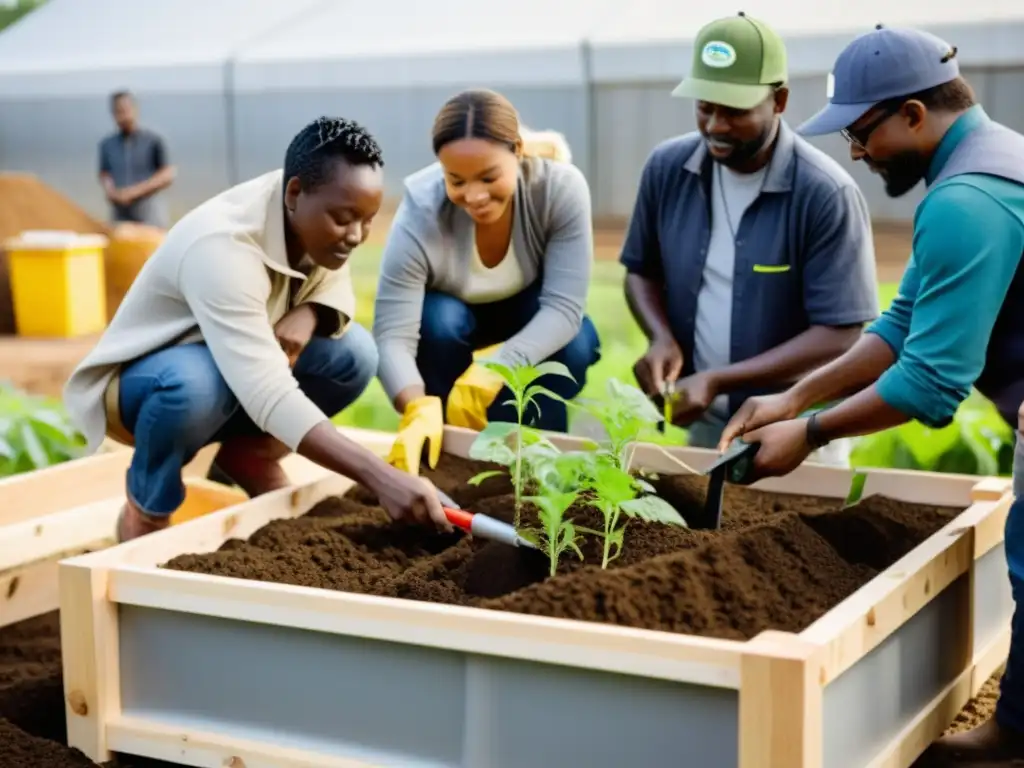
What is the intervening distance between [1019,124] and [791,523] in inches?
216

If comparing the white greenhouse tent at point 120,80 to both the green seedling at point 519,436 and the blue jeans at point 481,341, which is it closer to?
the blue jeans at point 481,341

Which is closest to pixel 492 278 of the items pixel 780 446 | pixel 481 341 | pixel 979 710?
pixel 481 341

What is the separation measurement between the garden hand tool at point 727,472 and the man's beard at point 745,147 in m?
0.86

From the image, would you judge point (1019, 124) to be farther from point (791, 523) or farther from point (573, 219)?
point (791, 523)

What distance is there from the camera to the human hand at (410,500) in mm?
2643

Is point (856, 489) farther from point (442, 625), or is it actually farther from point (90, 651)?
point (90, 651)

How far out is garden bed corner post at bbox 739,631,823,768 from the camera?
187 centimetres

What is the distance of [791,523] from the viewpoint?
8.27 feet

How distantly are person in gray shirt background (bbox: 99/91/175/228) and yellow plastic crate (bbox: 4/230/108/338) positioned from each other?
4.65ft

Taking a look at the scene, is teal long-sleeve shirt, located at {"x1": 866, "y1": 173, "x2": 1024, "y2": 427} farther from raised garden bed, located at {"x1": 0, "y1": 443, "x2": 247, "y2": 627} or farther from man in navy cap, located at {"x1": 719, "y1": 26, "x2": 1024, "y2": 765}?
raised garden bed, located at {"x1": 0, "y1": 443, "x2": 247, "y2": 627}

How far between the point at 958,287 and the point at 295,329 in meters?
1.47

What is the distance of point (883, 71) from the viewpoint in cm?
240

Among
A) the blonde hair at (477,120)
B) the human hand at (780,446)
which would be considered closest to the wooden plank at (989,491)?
the human hand at (780,446)

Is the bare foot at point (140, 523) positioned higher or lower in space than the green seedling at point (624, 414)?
lower
